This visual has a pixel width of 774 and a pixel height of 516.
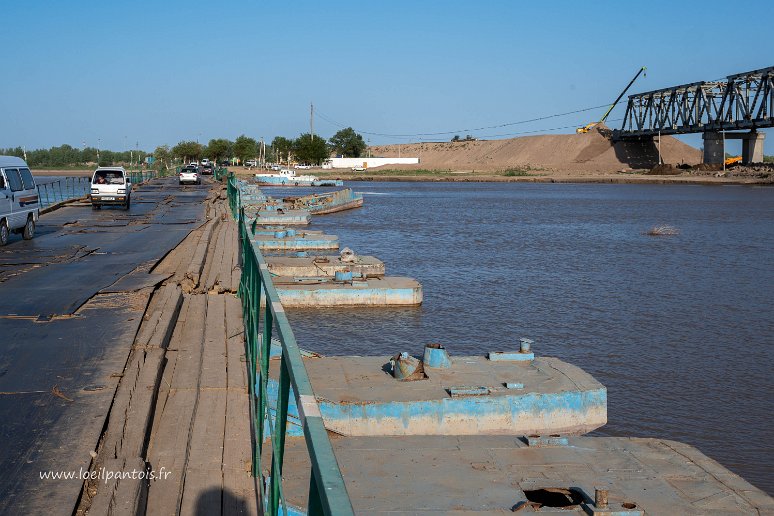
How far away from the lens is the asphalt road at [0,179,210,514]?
18.5ft

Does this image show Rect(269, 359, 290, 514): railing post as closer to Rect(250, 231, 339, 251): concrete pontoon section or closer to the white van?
the white van

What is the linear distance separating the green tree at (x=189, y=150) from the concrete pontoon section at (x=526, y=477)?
544 feet

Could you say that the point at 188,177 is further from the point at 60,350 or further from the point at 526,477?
the point at 526,477

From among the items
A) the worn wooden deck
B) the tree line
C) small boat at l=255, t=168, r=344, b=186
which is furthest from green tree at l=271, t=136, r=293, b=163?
the worn wooden deck

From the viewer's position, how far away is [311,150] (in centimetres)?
15200

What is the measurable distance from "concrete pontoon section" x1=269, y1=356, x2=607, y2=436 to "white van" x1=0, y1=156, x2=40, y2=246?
510 inches

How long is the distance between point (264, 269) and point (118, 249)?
1450cm

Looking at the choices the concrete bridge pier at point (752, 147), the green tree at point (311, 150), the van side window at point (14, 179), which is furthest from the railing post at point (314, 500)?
the green tree at point (311, 150)

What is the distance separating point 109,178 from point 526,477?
32779 millimetres

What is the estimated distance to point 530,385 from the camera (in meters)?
10.6

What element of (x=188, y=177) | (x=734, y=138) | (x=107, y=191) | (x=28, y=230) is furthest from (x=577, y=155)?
(x=28, y=230)

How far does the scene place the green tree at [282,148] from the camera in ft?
545

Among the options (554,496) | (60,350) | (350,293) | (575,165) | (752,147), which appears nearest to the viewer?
(554,496)

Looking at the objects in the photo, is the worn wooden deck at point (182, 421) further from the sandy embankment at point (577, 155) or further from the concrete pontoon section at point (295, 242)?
the sandy embankment at point (577, 155)
